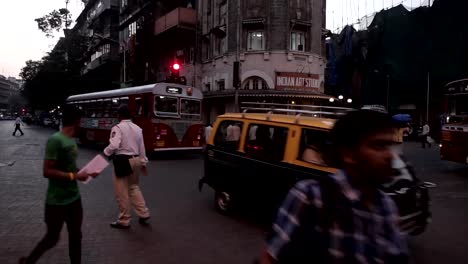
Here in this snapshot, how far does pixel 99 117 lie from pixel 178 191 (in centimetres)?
1342

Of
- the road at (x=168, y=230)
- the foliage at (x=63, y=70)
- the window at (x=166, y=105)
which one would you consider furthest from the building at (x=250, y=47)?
the foliage at (x=63, y=70)

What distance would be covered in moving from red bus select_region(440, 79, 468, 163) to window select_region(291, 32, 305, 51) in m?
15.6

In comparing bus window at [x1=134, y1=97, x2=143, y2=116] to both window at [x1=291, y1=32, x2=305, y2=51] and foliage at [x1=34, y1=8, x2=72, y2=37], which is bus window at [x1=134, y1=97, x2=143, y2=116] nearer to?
window at [x1=291, y1=32, x2=305, y2=51]

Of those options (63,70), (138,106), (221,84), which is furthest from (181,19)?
(63,70)

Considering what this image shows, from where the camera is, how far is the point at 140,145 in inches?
275

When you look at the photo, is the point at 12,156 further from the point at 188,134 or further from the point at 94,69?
the point at 94,69

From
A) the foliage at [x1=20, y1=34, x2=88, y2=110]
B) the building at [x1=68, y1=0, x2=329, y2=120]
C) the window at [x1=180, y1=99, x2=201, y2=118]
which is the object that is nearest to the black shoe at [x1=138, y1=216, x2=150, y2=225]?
the window at [x1=180, y1=99, x2=201, y2=118]

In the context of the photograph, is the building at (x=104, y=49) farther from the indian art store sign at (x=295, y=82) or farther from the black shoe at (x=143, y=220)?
the black shoe at (x=143, y=220)

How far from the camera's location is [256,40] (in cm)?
2914

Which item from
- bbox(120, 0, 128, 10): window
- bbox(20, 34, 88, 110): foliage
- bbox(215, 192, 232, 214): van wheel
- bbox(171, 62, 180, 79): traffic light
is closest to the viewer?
bbox(215, 192, 232, 214): van wheel

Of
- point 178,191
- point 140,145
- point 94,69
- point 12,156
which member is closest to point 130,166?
point 140,145

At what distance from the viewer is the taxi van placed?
235 inches

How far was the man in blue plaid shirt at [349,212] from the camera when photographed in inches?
70.0

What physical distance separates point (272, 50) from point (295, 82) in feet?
8.49
